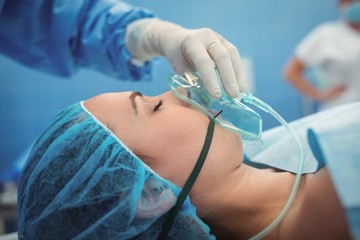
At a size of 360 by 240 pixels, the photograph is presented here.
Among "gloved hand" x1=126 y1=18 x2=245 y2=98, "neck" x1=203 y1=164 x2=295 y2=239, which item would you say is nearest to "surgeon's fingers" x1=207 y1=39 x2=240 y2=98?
"gloved hand" x1=126 y1=18 x2=245 y2=98

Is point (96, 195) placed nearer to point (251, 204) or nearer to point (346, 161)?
point (251, 204)

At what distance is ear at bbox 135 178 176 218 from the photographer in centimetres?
89

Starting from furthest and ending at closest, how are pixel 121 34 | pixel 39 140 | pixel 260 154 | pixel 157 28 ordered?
pixel 121 34 → pixel 157 28 → pixel 260 154 → pixel 39 140

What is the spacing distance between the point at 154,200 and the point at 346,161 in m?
0.44

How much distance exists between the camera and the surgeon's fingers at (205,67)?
0.99 m

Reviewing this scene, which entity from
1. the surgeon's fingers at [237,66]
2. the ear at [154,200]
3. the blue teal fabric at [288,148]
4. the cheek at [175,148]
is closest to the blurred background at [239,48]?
the blue teal fabric at [288,148]

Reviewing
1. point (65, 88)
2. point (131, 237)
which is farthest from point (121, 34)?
point (65, 88)

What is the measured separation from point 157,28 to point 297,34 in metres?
1.96

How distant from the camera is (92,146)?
0.93 meters

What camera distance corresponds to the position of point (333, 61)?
2.50 meters

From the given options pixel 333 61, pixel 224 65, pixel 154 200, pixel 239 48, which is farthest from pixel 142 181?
pixel 239 48

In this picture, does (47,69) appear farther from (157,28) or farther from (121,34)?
(157,28)

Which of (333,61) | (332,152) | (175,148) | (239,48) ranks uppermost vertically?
(332,152)

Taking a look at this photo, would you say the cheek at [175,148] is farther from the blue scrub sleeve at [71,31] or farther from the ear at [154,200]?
the blue scrub sleeve at [71,31]
